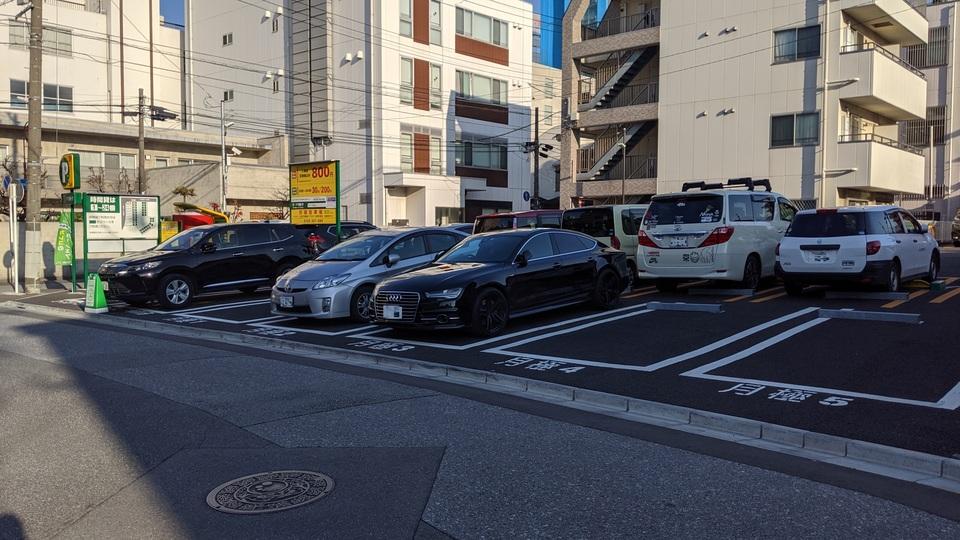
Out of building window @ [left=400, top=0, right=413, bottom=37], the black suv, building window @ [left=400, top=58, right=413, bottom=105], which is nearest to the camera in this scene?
the black suv

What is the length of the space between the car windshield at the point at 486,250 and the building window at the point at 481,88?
33.6 meters

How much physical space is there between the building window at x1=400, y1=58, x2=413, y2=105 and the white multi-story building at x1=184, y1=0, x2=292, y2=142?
803 cm

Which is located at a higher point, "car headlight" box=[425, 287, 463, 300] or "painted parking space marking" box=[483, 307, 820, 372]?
"car headlight" box=[425, 287, 463, 300]

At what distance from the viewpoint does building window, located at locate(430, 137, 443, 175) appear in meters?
43.2

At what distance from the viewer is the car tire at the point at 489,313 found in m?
10.9

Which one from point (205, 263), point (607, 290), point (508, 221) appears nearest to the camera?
point (607, 290)

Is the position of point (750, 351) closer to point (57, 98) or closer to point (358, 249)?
point (358, 249)

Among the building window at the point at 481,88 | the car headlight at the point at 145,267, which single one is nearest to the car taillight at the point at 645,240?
the car headlight at the point at 145,267

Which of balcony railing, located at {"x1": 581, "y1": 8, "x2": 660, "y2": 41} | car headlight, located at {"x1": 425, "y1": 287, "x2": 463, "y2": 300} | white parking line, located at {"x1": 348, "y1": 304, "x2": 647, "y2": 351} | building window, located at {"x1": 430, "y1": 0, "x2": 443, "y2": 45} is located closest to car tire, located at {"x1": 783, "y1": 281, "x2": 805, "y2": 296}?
white parking line, located at {"x1": 348, "y1": 304, "x2": 647, "y2": 351}

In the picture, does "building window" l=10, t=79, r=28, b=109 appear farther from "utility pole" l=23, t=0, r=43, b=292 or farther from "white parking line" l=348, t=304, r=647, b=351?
"white parking line" l=348, t=304, r=647, b=351

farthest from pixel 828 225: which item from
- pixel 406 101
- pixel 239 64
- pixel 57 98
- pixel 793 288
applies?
pixel 57 98

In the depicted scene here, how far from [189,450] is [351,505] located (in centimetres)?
193

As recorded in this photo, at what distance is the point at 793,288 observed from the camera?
14.0 meters

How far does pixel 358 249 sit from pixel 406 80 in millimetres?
29042
